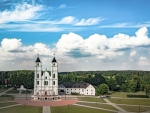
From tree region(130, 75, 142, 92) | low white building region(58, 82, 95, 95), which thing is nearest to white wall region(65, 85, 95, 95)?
low white building region(58, 82, 95, 95)

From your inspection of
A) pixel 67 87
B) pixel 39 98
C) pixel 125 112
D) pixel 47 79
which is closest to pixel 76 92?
pixel 67 87

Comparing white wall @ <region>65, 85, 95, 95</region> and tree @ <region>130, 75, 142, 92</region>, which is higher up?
tree @ <region>130, 75, 142, 92</region>

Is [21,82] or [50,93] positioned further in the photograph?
[21,82]

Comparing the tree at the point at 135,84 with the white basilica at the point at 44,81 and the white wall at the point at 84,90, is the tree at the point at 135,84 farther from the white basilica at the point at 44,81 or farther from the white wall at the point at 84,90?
the white basilica at the point at 44,81

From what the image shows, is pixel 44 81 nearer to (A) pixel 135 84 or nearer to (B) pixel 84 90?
(B) pixel 84 90

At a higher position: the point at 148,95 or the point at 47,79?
the point at 47,79

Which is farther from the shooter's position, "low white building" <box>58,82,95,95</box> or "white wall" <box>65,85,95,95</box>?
"low white building" <box>58,82,95,95</box>

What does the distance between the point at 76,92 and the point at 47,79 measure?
27.9ft

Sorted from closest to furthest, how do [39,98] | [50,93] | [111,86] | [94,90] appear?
[39,98] → [50,93] → [94,90] → [111,86]

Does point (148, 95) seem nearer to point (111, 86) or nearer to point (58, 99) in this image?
point (111, 86)

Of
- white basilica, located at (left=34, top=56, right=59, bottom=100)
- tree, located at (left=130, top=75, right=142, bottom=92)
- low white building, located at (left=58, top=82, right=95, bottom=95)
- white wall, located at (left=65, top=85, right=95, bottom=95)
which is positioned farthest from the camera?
tree, located at (left=130, top=75, right=142, bottom=92)

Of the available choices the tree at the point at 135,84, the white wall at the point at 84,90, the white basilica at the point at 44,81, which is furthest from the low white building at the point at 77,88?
the tree at the point at 135,84

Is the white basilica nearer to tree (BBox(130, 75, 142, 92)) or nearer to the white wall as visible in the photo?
the white wall

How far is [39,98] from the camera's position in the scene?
3716 cm
